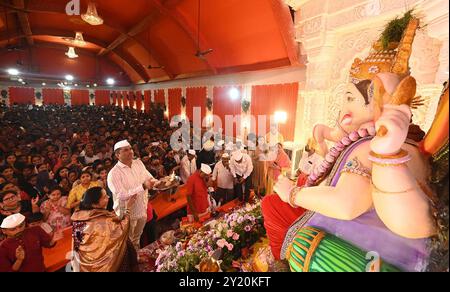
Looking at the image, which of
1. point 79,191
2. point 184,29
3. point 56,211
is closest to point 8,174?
point 56,211

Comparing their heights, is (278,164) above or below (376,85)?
below

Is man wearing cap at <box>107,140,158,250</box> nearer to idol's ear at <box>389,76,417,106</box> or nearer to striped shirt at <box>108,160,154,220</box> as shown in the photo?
striped shirt at <box>108,160,154,220</box>

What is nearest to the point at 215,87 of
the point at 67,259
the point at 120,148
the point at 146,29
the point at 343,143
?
the point at 146,29

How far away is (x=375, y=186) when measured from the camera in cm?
81

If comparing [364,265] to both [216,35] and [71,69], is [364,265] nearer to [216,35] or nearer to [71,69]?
[216,35]

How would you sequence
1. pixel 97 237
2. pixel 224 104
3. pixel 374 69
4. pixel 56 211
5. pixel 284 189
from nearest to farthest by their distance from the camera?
pixel 374 69, pixel 284 189, pixel 97 237, pixel 56 211, pixel 224 104

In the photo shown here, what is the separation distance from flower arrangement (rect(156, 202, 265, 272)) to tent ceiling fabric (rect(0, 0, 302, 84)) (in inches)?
202

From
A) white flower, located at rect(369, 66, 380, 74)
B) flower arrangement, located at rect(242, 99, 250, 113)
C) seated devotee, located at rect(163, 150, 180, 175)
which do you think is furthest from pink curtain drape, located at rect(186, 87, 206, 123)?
white flower, located at rect(369, 66, 380, 74)

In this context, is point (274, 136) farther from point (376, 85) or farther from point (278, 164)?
point (376, 85)

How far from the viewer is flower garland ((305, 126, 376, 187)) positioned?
1104mm

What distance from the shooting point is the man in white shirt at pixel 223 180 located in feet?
15.0

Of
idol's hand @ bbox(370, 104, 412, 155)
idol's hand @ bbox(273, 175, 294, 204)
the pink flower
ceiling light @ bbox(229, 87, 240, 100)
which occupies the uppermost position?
ceiling light @ bbox(229, 87, 240, 100)

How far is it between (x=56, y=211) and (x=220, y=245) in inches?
108

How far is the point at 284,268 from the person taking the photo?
1244 millimetres
